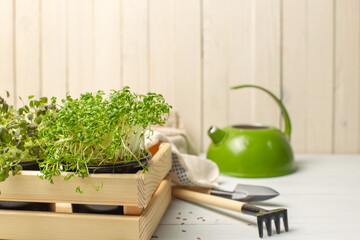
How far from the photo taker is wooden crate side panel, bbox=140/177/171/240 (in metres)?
0.72

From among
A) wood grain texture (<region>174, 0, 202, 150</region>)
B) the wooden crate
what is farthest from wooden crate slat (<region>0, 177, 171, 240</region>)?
wood grain texture (<region>174, 0, 202, 150</region>)

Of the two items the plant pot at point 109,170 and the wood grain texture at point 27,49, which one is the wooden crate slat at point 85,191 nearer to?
the plant pot at point 109,170

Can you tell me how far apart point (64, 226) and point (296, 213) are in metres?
0.52

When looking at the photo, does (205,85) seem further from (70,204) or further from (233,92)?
(70,204)

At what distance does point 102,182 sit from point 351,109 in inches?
50.3

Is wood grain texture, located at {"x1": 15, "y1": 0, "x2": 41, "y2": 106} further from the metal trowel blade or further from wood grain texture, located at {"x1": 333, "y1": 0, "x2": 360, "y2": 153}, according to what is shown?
wood grain texture, located at {"x1": 333, "y1": 0, "x2": 360, "y2": 153}

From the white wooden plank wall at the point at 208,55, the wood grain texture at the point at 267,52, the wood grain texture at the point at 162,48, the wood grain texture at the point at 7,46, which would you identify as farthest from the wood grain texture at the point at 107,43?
the wood grain texture at the point at 267,52

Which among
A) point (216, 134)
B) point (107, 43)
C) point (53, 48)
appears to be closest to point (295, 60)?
point (216, 134)

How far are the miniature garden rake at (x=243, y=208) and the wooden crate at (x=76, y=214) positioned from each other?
204 mm

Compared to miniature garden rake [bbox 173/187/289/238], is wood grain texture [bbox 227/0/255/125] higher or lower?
higher

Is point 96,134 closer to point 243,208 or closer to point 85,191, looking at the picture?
point 85,191

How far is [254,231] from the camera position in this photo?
0.82m

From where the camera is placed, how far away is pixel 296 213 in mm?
926

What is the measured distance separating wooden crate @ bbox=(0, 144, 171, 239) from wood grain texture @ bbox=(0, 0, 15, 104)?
106 centimetres
